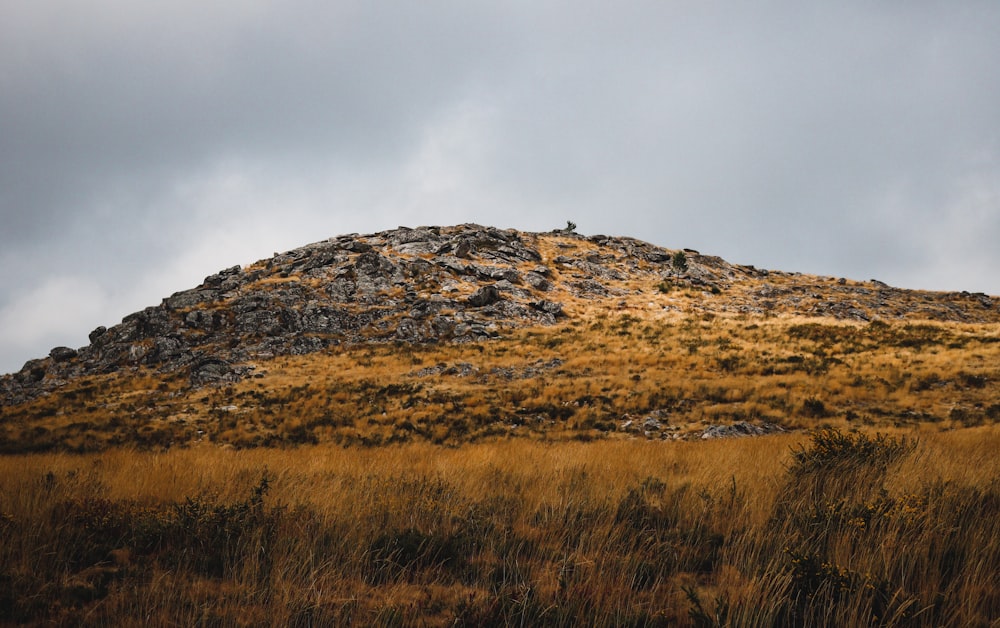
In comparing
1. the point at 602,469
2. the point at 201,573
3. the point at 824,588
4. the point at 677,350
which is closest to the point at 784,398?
the point at 677,350

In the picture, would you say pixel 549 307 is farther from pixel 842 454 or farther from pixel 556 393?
Answer: pixel 842 454

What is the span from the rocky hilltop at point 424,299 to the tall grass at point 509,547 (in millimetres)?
28477

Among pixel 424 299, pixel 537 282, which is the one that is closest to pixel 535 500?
pixel 424 299

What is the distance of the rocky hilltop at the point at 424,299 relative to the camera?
38375 mm

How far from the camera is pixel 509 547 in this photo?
4070 millimetres

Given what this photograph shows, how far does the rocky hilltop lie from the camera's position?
3838cm

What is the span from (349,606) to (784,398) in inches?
754

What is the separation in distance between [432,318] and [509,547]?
39.9 m

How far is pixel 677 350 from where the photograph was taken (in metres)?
29.6

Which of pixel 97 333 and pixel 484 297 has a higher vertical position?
pixel 484 297

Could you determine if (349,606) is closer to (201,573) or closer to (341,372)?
(201,573)

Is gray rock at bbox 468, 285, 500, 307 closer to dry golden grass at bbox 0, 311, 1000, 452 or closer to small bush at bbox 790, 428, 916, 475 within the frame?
dry golden grass at bbox 0, 311, 1000, 452

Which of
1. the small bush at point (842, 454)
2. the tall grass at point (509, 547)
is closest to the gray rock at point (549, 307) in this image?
the small bush at point (842, 454)

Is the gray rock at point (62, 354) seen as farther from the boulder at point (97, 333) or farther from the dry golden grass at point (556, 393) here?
the dry golden grass at point (556, 393)
